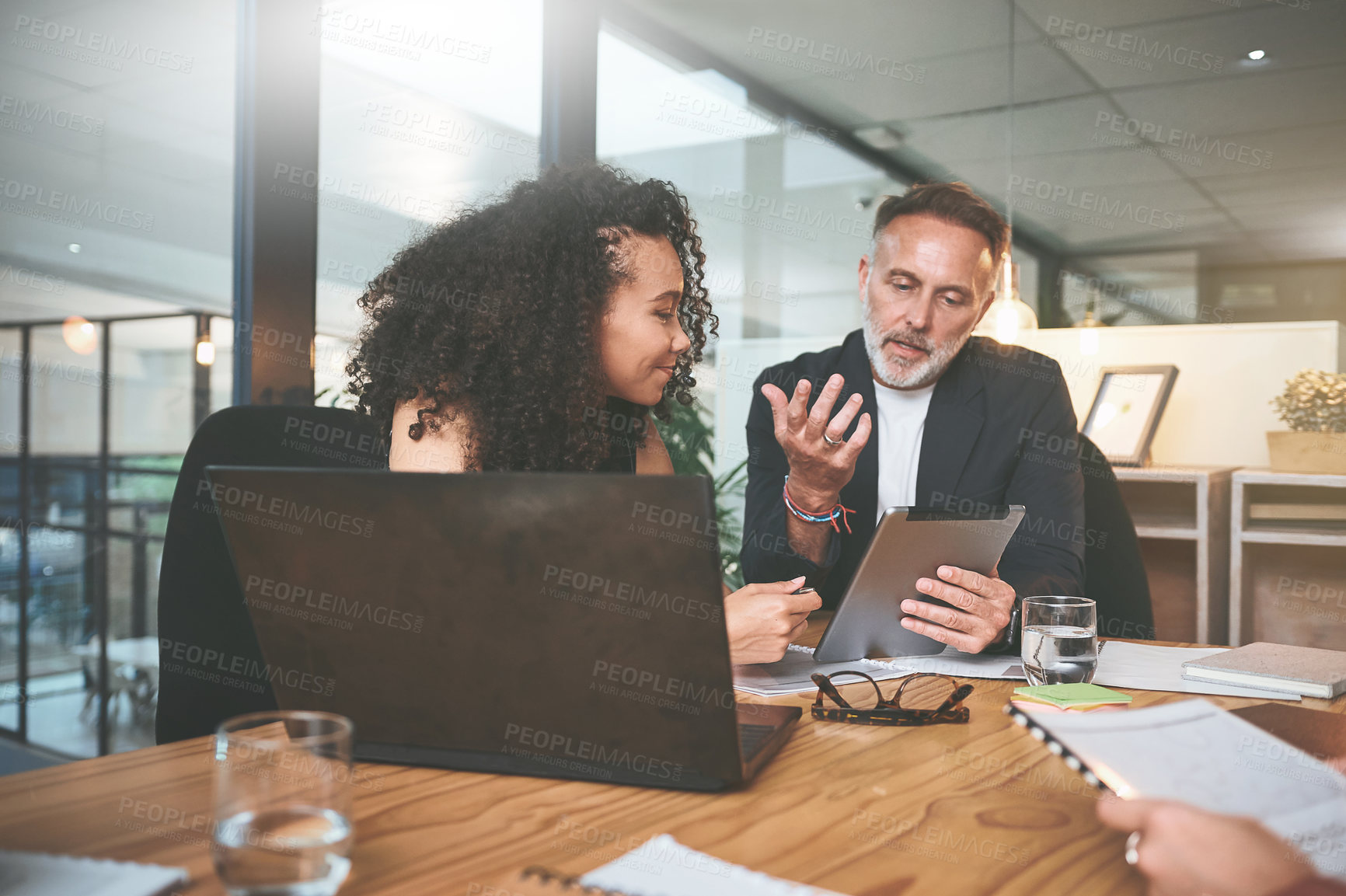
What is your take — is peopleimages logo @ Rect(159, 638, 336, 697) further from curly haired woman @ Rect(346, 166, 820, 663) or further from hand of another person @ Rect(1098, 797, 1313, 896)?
hand of another person @ Rect(1098, 797, 1313, 896)

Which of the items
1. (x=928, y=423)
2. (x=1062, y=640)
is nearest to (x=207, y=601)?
(x=1062, y=640)

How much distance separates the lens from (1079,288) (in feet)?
16.8

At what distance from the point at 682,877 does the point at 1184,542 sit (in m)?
2.94

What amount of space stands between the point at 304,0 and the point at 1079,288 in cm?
435

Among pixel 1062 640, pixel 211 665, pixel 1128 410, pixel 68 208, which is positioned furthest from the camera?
pixel 1128 410

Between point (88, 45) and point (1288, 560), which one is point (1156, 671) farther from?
point (1288, 560)

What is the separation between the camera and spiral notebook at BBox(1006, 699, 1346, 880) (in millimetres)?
514

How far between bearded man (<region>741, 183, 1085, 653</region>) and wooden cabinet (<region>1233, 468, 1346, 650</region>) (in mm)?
1179

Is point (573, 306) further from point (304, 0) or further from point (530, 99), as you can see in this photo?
point (530, 99)

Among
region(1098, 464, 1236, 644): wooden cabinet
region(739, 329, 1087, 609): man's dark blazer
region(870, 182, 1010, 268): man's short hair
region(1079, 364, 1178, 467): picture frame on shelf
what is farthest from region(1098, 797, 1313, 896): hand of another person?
region(1079, 364, 1178, 467): picture frame on shelf

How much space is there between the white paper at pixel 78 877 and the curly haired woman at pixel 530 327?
2.09ft

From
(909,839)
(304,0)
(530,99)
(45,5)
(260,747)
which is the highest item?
(530,99)

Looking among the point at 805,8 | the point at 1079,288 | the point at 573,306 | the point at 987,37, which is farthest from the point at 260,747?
the point at 1079,288

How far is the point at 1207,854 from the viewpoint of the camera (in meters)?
0.48
